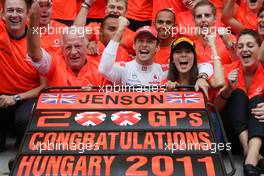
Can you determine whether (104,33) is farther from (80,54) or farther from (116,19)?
(80,54)

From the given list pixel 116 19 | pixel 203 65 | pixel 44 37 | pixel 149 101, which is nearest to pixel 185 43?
pixel 203 65

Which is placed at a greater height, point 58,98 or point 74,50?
point 74,50

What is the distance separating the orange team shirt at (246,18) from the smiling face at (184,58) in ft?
4.68

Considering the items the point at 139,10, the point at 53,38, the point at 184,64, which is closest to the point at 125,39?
the point at 139,10

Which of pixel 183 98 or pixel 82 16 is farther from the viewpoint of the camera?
pixel 82 16

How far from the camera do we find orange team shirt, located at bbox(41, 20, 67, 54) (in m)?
4.82

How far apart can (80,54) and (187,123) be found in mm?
1263

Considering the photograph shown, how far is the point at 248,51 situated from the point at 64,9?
2266mm

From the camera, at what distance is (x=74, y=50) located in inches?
170

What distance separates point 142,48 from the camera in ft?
14.2

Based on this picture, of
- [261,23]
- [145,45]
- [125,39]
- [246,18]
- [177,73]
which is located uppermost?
[246,18]

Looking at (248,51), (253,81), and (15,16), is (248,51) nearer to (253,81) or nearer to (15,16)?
(253,81)

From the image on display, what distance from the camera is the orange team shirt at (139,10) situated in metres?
5.78

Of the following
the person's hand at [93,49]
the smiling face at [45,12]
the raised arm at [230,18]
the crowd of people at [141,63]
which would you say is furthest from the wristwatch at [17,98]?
the raised arm at [230,18]
